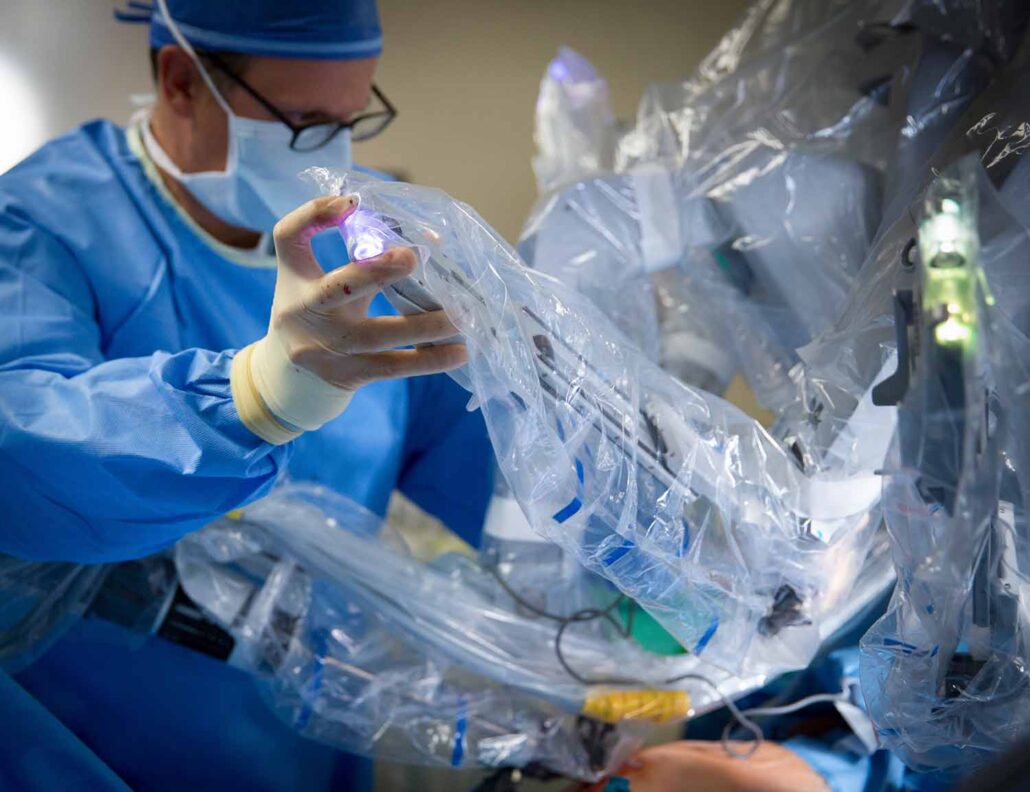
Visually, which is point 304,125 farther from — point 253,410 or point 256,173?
point 253,410

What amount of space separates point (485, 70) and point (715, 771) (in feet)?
4.85

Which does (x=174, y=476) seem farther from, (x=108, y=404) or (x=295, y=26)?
(x=295, y=26)

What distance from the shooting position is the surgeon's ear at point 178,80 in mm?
1157

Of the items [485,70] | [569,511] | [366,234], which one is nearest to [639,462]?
[569,511]

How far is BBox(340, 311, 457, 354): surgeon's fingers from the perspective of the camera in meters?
0.75

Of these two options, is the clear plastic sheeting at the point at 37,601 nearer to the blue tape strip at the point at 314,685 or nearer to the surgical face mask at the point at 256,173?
the blue tape strip at the point at 314,685

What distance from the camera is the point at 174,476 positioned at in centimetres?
83

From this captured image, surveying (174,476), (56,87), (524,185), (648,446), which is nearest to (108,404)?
(174,476)

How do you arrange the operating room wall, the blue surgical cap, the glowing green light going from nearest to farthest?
the glowing green light < the blue surgical cap < the operating room wall

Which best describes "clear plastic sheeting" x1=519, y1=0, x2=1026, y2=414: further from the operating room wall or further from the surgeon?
the operating room wall

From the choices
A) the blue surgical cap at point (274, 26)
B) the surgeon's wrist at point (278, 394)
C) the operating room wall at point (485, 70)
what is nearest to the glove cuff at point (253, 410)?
the surgeon's wrist at point (278, 394)

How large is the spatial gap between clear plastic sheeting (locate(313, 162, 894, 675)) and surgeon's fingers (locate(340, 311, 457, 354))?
2 centimetres

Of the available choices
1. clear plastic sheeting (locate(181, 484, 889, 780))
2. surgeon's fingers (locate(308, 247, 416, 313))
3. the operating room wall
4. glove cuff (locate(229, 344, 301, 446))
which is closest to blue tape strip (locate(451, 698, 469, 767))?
clear plastic sheeting (locate(181, 484, 889, 780))

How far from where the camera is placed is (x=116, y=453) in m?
0.82
